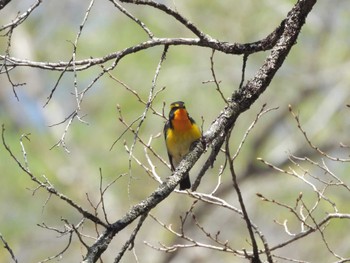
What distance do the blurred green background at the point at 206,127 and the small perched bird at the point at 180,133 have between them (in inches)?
240

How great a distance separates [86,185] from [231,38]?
4471 millimetres

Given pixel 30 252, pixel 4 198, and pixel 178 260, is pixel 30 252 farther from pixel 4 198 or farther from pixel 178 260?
pixel 178 260

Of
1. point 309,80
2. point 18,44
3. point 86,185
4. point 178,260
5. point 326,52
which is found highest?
point 18,44

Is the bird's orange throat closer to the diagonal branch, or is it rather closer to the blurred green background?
the diagonal branch

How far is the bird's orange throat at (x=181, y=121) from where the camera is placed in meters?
6.54

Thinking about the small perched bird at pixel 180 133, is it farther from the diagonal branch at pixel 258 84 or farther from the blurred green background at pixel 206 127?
the blurred green background at pixel 206 127

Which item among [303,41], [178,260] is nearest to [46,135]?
[178,260]

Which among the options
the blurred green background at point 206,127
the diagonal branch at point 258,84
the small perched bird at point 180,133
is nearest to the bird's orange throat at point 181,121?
the small perched bird at point 180,133

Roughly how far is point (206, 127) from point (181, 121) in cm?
636

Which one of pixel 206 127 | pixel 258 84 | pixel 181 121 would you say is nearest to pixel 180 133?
pixel 181 121

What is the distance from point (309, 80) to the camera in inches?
552

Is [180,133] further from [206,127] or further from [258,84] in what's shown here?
[206,127]

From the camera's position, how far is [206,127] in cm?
1291

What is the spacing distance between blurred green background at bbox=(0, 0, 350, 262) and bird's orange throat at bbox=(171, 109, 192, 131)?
243 inches
